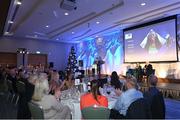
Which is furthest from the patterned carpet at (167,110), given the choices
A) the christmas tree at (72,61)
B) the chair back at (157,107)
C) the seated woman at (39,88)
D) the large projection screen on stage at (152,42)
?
the christmas tree at (72,61)

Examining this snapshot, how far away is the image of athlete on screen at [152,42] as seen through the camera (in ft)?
34.0

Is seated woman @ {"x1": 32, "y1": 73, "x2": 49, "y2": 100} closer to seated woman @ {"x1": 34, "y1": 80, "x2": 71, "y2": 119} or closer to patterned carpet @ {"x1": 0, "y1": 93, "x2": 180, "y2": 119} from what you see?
seated woman @ {"x1": 34, "y1": 80, "x2": 71, "y2": 119}

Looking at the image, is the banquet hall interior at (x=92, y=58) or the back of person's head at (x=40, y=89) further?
the banquet hall interior at (x=92, y=58)

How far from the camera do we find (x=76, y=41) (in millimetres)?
17828

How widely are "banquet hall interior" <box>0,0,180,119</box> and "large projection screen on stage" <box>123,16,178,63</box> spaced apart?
0.03 m

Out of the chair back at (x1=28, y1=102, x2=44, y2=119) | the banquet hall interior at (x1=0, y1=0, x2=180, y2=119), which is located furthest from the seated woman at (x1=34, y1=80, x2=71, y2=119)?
the chair back at (x1=28, y1=102, x2=44, y2=119)

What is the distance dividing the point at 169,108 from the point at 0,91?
6.45m

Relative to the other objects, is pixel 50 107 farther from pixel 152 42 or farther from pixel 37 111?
pixel 152 42

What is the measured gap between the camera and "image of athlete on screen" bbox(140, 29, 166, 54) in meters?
10.4

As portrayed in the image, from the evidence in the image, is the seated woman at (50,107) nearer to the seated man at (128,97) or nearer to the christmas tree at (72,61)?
the seated man at (128,97)

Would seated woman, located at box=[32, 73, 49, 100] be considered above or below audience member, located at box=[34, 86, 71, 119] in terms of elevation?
above

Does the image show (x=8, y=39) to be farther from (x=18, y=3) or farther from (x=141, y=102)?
(x=141, y=102)

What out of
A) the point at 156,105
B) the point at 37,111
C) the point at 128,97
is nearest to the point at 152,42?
the point at 156,105

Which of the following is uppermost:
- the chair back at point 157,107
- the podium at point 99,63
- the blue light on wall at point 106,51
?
the blue light on wall at point 106,51
